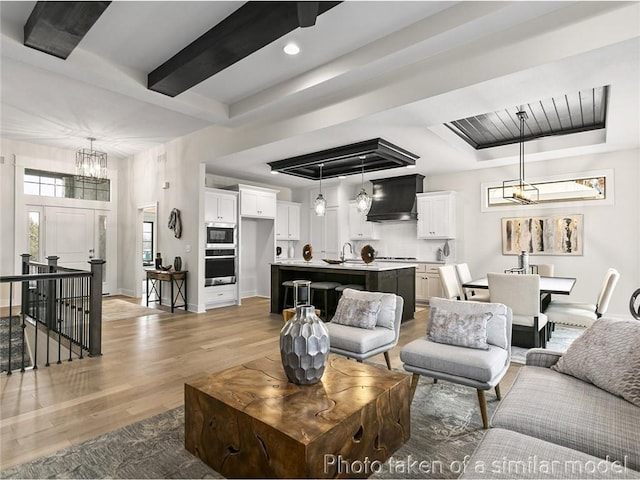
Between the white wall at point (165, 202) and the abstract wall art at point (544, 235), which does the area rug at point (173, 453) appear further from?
the abstract wall art at point (544, 235)

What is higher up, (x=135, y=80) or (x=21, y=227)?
(x=135, y=80)

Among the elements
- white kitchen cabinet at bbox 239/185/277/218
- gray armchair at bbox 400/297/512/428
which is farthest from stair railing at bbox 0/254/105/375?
gray armchair at bbox 400/297/512/428

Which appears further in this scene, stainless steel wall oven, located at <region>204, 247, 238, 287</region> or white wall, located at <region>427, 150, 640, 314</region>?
stainless steel wall oven, located at <region>204, 247, 238, 287</region>

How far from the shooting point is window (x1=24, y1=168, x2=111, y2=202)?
22.7 feet

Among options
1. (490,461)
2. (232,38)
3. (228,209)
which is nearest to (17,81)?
(232,38)

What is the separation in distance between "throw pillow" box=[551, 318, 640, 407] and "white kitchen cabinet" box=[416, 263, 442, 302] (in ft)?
15.9

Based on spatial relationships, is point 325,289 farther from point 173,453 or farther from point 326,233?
point 173,453

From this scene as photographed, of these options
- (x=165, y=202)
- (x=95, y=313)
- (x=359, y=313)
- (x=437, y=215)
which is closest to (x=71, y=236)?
(x=165, y=202)

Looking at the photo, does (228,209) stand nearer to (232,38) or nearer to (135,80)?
(135,80)

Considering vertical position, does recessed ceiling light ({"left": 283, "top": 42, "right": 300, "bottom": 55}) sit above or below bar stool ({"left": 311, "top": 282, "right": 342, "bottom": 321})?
above

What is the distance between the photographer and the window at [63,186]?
272 inches

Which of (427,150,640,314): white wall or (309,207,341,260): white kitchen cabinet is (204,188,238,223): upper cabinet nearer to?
(309,207,341,260): white kitchen cabinet

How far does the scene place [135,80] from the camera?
4062mm

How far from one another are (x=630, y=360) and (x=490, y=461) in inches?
43.6
